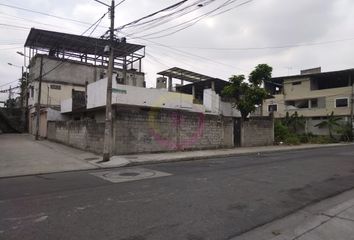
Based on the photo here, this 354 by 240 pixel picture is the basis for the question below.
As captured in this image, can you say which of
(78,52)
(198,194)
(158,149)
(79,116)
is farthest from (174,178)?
(78,52)

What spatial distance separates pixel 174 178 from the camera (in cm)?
1122

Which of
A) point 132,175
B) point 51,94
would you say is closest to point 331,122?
point 51,94

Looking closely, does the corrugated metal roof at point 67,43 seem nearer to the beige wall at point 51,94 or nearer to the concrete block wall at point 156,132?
the beige wall at point 51,94

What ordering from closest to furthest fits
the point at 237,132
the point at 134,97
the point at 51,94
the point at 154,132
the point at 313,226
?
the point at 313,226, the point at 154,132, the point at 134,97, the point at 237,132, the point at 51,94

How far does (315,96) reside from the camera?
48.5m

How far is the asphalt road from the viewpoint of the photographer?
5.71 metres

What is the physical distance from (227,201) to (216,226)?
6.34 ft

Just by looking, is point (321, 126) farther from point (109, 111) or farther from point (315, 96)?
point (109, 111)

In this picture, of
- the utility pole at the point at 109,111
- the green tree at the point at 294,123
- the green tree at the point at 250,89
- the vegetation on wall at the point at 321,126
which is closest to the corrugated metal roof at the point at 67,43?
the green tree at the point at 250,89

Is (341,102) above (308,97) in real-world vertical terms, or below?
below

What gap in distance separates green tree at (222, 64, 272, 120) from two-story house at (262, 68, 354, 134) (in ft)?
56.4

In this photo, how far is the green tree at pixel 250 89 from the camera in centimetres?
2741

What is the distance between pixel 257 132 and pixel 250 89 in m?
3.98

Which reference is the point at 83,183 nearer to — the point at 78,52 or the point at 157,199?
the point at 157,199
